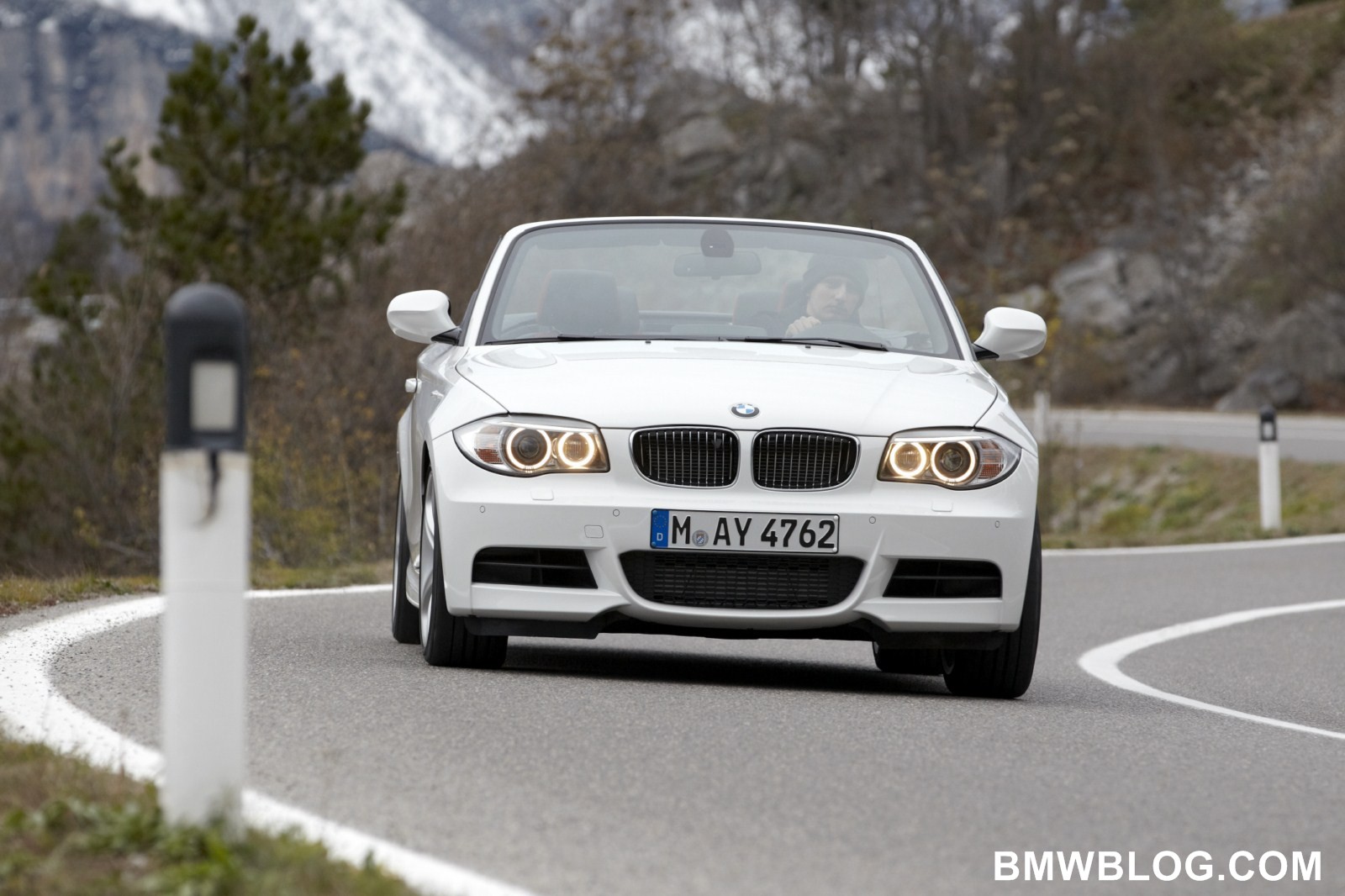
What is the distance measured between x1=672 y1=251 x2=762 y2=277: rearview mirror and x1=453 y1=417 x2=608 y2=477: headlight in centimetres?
156

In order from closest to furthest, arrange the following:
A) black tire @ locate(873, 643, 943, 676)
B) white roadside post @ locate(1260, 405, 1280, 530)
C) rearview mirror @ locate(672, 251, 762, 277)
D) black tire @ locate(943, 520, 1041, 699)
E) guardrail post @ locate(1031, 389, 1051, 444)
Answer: black tire @ locate(943, 520, 1041, 699)
black tire @ locate(873, 643, 943, 676)
rearview mirror @ locate(672, 251, 762, 277)
white roadside post @ locate(1260, 405, 1280, 530)
guardrail post @ locate(1031, 389, 1051, 444)

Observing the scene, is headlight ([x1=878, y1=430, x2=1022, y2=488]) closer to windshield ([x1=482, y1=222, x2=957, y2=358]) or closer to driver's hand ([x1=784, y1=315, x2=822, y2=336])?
windshield ([x1=482, y1=222, x2=957, y2=358])

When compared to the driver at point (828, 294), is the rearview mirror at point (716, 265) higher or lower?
higher

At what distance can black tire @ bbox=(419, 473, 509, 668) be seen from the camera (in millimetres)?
6711

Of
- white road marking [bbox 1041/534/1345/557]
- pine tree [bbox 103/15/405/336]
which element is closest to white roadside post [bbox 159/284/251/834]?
white road marking [bbox 1041/534/1345/557]

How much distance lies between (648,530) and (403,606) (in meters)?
1.87

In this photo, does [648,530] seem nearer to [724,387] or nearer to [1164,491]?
[724,387]

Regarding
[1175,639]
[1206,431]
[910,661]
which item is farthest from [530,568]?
[1206,431]

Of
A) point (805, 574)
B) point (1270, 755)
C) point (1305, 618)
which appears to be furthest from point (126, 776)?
point (1305, 618)

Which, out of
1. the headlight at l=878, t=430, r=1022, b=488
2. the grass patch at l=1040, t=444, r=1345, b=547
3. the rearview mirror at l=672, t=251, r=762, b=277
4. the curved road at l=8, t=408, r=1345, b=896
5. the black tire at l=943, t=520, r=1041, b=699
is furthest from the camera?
the grass patch at l=1040, t=444, r=1345, b=547

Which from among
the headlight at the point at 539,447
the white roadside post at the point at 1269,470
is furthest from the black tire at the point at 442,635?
the white roadside post at the point at 1269,470

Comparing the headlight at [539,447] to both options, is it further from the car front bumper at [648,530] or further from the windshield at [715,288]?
the windshield at [715,288]

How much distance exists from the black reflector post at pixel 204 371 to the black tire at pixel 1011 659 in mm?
Result: 3841

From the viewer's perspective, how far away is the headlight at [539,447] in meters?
6.46
